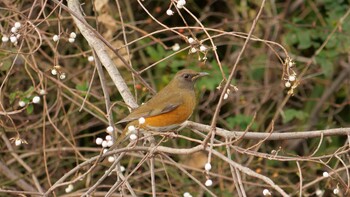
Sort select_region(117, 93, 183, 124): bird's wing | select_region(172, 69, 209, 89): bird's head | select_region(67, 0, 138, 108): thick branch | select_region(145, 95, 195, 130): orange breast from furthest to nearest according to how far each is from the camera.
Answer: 1. select_region(172, 69, 209, 89): bird's head
2. select_region(145, 95, 195, 130): orange breast
3. select_region(117, 93, 183, 124): bird's wing
4. select_region(67, 0, 138, 108): thick branch

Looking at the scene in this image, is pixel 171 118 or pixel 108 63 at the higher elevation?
pixel 108 63

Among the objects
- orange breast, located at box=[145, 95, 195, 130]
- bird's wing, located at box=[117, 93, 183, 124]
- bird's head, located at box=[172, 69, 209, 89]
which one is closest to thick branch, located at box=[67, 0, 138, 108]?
bird's wing, located at box=[117, 93, 183, 124]

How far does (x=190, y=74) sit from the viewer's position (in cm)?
536

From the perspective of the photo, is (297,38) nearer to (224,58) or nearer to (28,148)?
(224,58)

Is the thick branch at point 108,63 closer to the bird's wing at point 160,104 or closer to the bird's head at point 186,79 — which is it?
the bird's wing at point 160,104

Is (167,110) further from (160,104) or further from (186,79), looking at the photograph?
(186,79)

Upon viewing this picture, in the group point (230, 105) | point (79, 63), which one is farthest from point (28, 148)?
point (230, 105)

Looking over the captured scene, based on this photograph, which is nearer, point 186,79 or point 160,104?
point 160,104

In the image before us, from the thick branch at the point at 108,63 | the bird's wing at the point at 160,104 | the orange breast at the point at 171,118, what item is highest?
the thick branch at the point at 108,63

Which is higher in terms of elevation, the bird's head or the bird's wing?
the bird's wing

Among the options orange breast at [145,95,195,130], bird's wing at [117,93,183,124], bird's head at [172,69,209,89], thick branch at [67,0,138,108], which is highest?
thick branch at [67,0,138,108]

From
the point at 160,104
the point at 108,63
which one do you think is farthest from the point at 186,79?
the point at 108,63

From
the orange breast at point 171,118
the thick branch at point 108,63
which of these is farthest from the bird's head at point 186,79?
the thick branch at point 108,63

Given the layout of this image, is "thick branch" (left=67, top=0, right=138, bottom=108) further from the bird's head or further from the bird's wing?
the bird's head
